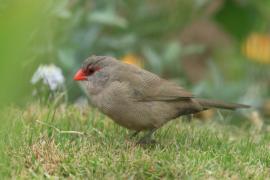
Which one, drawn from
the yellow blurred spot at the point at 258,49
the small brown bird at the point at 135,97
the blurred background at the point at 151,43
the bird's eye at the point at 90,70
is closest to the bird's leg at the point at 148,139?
the small brown bird at the point at 135,97

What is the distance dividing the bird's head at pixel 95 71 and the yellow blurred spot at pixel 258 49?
147 inches

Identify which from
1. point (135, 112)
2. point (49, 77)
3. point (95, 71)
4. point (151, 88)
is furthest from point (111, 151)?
point (49, 77)

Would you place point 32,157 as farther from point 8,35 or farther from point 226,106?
point 8,35

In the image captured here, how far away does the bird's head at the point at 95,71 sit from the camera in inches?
197

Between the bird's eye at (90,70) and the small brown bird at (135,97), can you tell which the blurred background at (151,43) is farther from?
the small brown bird at (135,97)

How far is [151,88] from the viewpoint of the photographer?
483 centimetres

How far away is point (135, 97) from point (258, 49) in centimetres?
411

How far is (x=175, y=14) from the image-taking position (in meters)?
9.15

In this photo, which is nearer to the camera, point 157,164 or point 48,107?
point 157,164

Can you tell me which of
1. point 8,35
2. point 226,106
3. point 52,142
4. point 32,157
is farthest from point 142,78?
point 8,35

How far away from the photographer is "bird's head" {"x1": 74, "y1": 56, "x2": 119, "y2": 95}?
5016 mm

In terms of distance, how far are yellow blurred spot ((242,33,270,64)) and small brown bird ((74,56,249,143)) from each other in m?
3.31

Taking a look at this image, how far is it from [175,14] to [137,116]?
4.84 meters

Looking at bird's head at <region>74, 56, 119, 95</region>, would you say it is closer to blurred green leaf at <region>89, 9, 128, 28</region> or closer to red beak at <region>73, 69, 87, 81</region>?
red beak at <region>73, 69, 87, 81</region>
